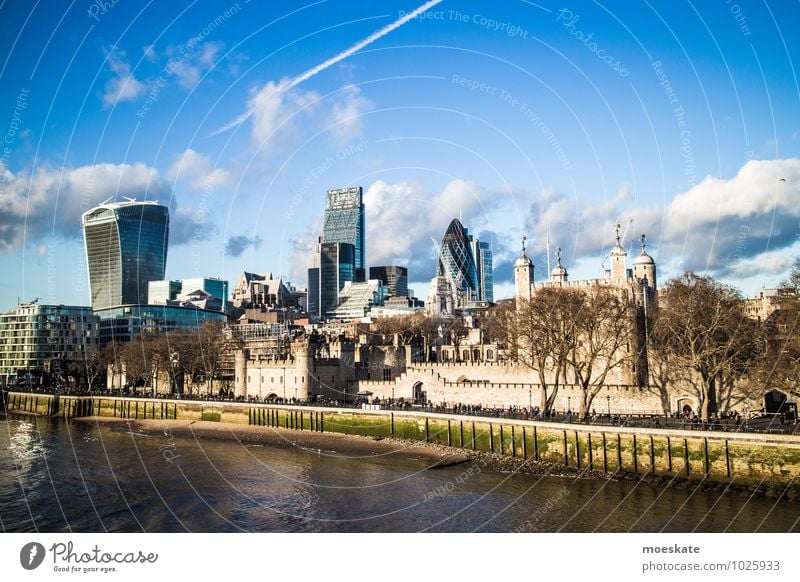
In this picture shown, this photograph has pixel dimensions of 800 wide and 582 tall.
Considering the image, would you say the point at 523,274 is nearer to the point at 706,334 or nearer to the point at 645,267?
the point at 645,267

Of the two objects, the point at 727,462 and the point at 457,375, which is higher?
the point at 457,375

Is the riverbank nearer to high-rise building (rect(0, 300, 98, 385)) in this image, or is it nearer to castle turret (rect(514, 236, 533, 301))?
castle turret (rect(514, 236, 533, 301))

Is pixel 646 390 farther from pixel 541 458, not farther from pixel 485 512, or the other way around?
pixel 485 512

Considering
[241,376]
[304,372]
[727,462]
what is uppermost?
[304,372]

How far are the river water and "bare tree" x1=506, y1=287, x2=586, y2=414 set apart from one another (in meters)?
15.9

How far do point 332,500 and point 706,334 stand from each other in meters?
30.1

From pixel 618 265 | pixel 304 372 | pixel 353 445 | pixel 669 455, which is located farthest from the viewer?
pixel 304 372

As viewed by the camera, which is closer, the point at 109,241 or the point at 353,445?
the point at 353,445

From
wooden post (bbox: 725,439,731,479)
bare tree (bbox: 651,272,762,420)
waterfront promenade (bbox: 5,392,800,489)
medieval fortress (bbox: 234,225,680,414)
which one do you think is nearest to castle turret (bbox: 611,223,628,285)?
medieval fortress (bbox: 234,225,680,414)

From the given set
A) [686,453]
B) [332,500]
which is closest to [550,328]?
[686,453]

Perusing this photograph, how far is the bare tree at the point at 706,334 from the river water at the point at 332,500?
1472cm

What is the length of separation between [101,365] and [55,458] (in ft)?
225

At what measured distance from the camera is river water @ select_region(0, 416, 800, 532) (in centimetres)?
3581

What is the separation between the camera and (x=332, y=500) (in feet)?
136
